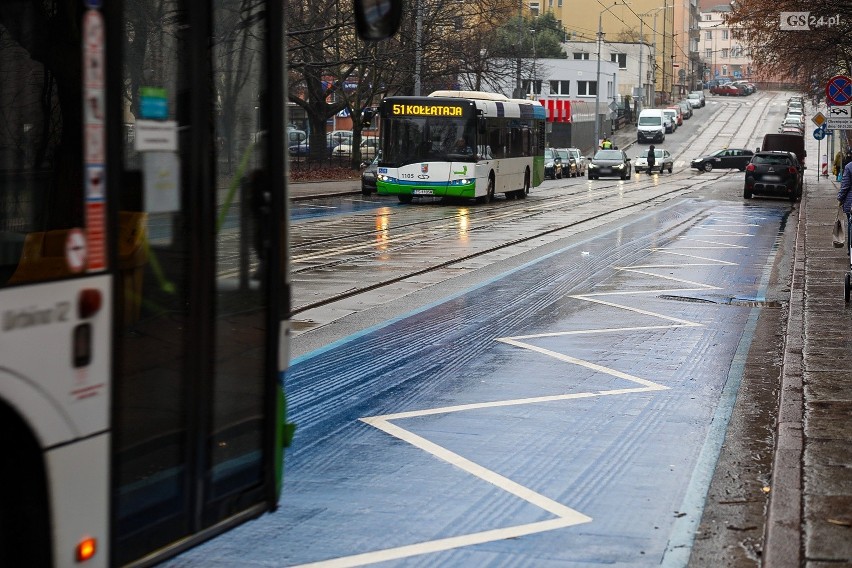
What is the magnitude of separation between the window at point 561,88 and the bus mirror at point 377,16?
114 m

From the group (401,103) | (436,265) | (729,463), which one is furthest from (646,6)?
(729,463)

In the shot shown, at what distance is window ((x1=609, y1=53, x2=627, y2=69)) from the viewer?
12812 centimetres

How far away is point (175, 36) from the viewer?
4.52 m

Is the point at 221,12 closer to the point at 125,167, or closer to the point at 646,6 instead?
the point at 125,167

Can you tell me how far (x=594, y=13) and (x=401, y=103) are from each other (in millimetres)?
101143

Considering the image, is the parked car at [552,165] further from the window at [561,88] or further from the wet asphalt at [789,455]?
the window at [561,88]

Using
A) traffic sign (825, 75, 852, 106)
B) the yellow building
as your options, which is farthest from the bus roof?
the yellow building

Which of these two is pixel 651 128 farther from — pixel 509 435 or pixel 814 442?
pixel 814 442

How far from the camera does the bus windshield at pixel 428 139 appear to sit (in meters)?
36.0

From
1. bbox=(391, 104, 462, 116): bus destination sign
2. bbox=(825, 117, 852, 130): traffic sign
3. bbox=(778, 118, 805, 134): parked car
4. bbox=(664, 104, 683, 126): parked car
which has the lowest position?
bbox=(825, 117, 852, 130): traffic sign

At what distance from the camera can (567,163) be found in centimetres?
6756

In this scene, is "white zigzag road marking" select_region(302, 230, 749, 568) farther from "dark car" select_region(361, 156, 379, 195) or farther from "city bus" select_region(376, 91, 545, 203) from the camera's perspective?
"dark car" select_region(361, 156, 379, 195)

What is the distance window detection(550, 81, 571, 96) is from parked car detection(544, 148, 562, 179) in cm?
5251

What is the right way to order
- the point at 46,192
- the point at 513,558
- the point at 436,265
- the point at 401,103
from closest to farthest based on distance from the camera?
the point at 46,192
the point at 513,558
the point at 436,265
the point at 401,103
